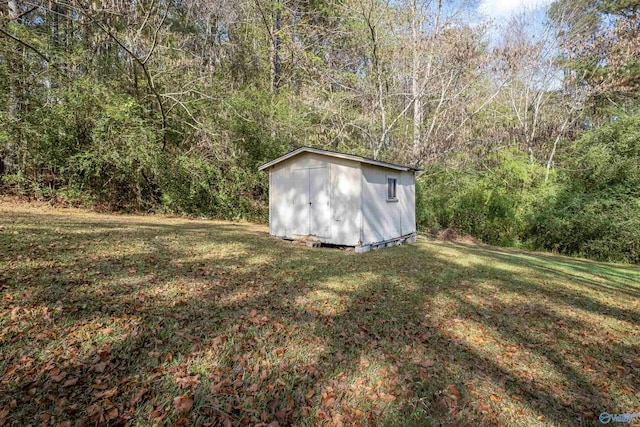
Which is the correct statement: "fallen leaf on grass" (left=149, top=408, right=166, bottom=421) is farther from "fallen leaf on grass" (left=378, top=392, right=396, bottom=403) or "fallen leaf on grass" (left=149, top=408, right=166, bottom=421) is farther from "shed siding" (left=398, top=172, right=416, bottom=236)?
"shed siding" (left=398, top=172, right=416, bottom=236)

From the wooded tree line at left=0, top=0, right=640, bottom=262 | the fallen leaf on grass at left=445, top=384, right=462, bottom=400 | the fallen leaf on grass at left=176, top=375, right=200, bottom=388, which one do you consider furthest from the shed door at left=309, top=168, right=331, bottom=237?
the fallen leaf on grass at left=176, top=375, right=200, bottom=388

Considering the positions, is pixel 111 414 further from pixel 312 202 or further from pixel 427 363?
pixel 312 202

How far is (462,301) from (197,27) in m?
17.4

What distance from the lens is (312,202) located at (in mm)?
8648

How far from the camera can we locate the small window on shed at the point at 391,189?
30.2ft

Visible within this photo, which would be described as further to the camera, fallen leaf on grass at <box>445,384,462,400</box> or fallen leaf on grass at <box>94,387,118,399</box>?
fallen leaf on grass at <box>445,384,462,400</box>

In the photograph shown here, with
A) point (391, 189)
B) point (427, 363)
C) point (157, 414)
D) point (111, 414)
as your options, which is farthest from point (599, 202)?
point (111, 414)

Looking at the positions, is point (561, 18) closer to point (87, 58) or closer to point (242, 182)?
point (242, 182)

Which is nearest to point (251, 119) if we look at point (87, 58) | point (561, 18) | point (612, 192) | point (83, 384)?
point (87, 58)

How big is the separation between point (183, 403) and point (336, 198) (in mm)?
6398

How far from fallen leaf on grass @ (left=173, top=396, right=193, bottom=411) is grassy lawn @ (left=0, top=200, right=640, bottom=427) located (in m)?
0.01

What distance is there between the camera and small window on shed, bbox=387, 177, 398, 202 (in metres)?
9.21

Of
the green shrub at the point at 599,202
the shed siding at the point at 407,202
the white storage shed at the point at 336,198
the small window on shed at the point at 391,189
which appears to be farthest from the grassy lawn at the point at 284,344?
the green shrub at the point at 599,202

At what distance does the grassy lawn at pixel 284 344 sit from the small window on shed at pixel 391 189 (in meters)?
3.80
